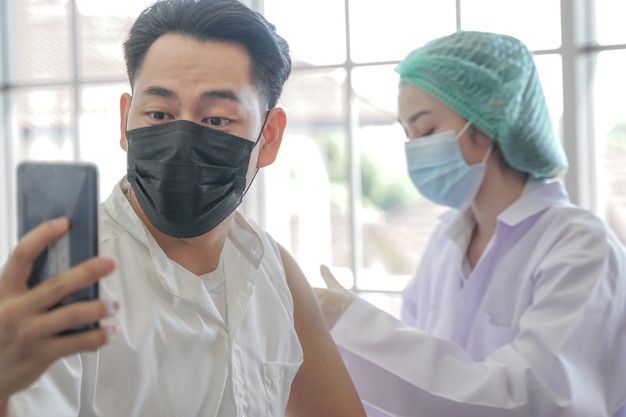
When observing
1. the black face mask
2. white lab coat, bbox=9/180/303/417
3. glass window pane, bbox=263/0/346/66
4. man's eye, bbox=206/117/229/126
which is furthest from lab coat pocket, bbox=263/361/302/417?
glass window pane, bbox=263/0/346/66

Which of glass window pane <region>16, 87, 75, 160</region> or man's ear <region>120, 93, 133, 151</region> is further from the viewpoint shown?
glass window pane <region>16, 87, 75, 160</region>

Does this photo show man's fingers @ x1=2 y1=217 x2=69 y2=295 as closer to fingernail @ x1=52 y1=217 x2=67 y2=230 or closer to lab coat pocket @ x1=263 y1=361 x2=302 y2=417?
fingernail @ x1=52 y1=217 x2=67 y2=230

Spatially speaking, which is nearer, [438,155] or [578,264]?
[578,264]

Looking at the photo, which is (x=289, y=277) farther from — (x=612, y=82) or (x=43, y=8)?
(x=43, y=8)

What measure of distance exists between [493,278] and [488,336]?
159 millimetres

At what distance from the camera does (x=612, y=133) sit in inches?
106

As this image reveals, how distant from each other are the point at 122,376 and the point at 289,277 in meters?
0.55

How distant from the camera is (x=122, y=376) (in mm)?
1382

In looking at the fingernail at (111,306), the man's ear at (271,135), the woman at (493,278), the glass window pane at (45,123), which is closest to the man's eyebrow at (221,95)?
the man's ear at (271,135)

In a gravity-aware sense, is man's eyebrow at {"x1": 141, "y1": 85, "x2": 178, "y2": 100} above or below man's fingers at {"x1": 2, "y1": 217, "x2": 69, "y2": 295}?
above

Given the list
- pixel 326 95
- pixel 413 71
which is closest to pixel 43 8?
pixel 326 95

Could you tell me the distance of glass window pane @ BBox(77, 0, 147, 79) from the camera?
3.26 metres

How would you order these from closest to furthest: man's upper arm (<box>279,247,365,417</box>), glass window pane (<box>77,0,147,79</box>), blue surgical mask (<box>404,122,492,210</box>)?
1. man's upper arm (<box>279,247,365,417</box>)
2. blue surgical mask (<box>404,122,492,210</box>)
3. glass window pane (<box>77,0,147,79</box>)

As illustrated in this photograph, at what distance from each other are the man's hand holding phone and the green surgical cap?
1.58 meters
